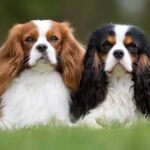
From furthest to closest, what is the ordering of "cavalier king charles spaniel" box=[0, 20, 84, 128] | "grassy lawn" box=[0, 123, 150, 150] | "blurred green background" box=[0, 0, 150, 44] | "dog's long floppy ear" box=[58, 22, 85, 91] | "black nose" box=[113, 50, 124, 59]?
"blurred green background" box=[0, 0, 150, 44] < "dog's long floppy ear" box=[58, 22, 85, 91] < "cavalier king charles spaniel" box=[0, 20, 84, 128] < "black nose" box=[113, 50, 124, 59] < "grassy lawn" box=[0, 123, 150, 150]

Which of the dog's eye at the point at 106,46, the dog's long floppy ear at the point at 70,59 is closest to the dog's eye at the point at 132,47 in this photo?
the dog's eye at the point at 106,46

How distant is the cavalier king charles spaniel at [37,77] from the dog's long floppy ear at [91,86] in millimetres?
112

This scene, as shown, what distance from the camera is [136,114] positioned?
1312cm

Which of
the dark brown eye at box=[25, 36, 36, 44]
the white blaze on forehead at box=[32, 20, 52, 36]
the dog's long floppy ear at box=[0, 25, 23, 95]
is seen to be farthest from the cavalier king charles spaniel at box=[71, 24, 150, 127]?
the dog's long floppy ear at box=[0, 25, 23, 95]

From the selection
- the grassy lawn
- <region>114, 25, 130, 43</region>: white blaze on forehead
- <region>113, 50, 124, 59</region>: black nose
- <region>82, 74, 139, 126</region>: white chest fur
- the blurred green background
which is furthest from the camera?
the blurred green background

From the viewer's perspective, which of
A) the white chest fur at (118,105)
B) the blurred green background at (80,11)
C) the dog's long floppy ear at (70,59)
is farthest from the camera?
the blurred green background at (80,11)

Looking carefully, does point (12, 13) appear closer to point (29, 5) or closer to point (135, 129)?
point (29, 5)

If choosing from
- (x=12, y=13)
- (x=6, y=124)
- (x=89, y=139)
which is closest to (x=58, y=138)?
(x=89, y=139)

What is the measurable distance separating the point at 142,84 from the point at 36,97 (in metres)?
1.28

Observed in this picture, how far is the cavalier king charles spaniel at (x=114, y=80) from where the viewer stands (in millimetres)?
13000

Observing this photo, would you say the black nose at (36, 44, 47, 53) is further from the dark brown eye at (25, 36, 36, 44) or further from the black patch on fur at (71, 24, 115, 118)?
the black patch on fur at (71, 24, 115, 118)

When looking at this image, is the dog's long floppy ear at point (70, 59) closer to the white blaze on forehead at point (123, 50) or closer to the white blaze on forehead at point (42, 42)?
the white blaze on forehead at point (42, 42)

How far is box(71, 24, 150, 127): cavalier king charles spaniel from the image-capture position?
1300cm

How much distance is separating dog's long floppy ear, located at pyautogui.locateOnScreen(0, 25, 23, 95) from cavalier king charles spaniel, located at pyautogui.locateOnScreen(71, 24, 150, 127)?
812 mm
